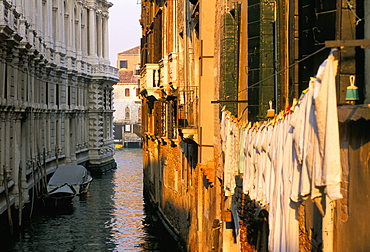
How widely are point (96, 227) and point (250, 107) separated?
18988 millimetres

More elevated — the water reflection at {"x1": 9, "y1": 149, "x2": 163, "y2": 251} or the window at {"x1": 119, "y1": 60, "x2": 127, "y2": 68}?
the window at {"x1": 119, "y1": 60, "x2": 127, "y2": 68}

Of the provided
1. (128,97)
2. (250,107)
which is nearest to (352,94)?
Answer: (250,107)

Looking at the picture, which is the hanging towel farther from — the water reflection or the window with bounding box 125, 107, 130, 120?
the window with bounding box 125, 107, 130, 120

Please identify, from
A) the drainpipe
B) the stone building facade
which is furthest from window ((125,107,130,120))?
the drainpipe

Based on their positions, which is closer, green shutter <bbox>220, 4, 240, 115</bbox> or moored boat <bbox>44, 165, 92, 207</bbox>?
green shutter <bbox>220, 4, 240, 115</bbox>

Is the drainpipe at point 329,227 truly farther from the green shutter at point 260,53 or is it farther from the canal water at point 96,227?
the canal water at point 96,227

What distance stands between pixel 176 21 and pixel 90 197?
16.8 meters

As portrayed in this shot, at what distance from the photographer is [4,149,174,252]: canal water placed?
2528 cm

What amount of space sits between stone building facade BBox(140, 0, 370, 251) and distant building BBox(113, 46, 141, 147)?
73.5 meters

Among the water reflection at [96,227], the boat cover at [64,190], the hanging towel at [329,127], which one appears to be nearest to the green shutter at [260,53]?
the hanging towel at [329,127]

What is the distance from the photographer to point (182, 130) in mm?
17797

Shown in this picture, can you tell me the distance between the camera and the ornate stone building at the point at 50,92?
1038 inches

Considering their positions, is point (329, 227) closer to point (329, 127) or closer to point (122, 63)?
point (329, 127)

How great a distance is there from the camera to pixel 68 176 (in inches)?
1435
